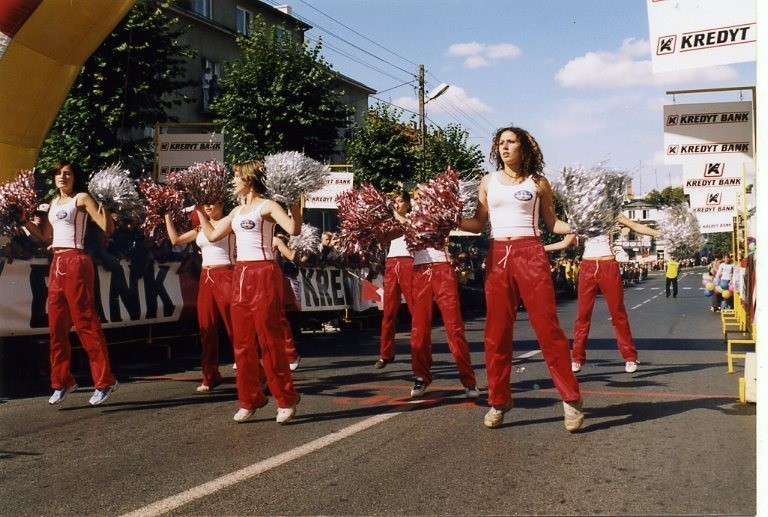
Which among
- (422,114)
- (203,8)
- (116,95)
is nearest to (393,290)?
(116,95)

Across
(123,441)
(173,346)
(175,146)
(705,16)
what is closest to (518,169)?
(705,16)

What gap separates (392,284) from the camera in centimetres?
902

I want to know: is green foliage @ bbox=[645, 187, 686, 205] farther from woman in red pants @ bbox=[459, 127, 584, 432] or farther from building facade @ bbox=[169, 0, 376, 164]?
building facade @ bbox=[169, 0, 376, 164]

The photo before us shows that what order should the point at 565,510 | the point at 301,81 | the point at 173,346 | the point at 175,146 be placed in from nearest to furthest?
1. the point at 565,510
2. the point at 173,346
3. the point at 175,146
4. the point at 301,81

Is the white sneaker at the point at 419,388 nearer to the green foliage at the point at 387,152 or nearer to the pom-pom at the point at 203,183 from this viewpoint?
the pom-pom at the point at 203,183

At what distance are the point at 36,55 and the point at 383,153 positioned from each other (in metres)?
18.8

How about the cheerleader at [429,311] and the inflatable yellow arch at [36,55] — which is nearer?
the cheerleader at [429,311]

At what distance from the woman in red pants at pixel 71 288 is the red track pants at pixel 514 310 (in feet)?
11.7

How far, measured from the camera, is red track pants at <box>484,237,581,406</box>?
5559 mm

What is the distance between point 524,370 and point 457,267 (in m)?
12.6

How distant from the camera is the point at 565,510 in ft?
12.4

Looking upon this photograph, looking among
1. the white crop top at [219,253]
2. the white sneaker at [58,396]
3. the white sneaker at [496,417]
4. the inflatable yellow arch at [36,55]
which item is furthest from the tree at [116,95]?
the white sneaker at [496,417]

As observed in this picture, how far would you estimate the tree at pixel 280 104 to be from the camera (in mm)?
21422
